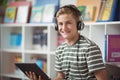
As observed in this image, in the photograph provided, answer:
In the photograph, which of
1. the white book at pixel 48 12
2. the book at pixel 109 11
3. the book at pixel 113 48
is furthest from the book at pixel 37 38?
the book at pixel 113 48

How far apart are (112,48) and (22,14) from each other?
1.37 m

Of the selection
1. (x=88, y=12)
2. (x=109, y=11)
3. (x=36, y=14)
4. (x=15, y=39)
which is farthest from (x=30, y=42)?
(x=109, y=11)

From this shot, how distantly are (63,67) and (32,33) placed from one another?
1273mm

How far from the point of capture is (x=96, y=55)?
1785 millimetres

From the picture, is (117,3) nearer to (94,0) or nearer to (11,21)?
(94,0)

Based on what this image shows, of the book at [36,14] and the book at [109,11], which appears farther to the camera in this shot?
the book at [36,14]

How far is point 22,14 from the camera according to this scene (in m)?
3.14

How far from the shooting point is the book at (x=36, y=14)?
2982 millimetres

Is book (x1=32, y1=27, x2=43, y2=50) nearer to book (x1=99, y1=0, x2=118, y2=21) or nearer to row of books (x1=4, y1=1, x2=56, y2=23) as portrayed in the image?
row of books (x1=4, y1=1, x2=56, y2=23)

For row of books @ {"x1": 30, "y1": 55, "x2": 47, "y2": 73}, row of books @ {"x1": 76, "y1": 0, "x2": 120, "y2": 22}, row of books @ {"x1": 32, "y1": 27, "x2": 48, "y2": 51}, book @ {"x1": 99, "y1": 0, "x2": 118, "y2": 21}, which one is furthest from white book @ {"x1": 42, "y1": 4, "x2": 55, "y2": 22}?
book @ {"x1": 99, "y1": 0, "x2": 118, "y2": 21}

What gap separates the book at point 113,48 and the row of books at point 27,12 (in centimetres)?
89

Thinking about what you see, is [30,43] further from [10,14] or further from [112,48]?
[112,48]

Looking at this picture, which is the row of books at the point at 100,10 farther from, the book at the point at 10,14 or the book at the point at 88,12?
the book at the point at 10,14

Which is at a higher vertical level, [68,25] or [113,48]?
[68,25]
